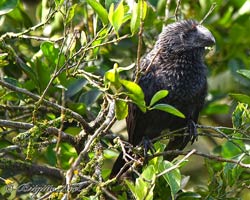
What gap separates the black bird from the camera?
163 inches

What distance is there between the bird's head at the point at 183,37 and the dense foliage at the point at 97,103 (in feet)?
0.46

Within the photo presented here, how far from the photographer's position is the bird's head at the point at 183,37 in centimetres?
425

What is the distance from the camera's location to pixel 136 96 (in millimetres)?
2910

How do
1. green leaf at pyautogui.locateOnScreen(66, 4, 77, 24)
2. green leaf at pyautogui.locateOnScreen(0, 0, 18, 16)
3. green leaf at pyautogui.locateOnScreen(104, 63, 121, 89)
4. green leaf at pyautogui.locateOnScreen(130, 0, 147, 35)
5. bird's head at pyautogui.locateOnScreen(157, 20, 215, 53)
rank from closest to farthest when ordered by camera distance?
green leaf at pyautogui.locateOnScreen(104, 63, 121, 89) < green leaf at pyautogui.locateOnScreen(130, 0, 147, 35) < green leaf at pyautogui.locateOnScreen(66, 4, 77, 24) < green leaf at pyautogui.locateOnScreen(0, 0, 18, 16) < bird's head at pyautogui.locateOnScreen(157, 20, 215, 53)

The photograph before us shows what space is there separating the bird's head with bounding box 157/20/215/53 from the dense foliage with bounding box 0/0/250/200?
14 centimetres

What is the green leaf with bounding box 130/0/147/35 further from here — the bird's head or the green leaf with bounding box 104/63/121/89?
the bird's head

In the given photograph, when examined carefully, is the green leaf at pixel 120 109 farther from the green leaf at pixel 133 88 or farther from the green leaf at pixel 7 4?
the green leaf at pixel 7 4

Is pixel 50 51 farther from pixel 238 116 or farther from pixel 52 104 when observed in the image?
pixel 238 116

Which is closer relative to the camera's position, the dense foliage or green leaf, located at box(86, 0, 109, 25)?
the dense foliage

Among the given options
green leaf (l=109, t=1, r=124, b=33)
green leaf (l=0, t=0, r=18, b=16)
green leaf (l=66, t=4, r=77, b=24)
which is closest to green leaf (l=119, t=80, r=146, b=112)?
green leaf (l=109, t=1, r=124, b=33)

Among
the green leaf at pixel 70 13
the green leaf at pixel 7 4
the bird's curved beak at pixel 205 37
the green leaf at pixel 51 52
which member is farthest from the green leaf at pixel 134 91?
the bird's curved beak at pixel 205 37

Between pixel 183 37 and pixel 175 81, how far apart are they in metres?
0.35

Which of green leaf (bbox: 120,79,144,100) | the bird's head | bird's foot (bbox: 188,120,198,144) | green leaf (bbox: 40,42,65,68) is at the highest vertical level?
green leaf (bbox: 120,79,144,100)

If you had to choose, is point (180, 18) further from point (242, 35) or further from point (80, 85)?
point (80, 85)
